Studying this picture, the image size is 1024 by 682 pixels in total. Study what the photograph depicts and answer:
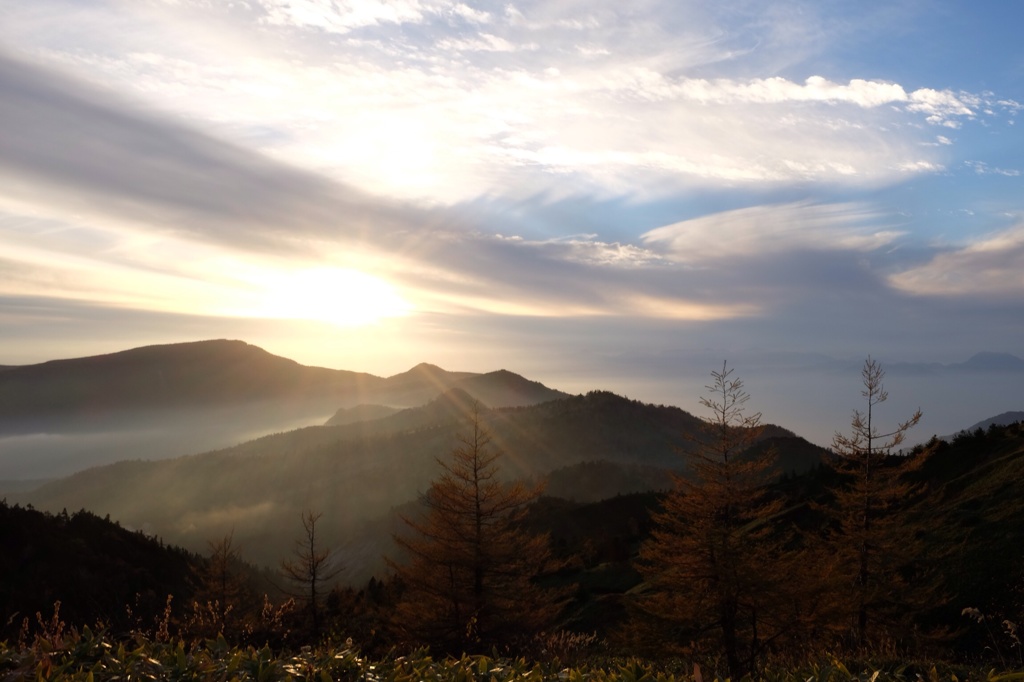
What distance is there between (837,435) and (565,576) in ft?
57.9

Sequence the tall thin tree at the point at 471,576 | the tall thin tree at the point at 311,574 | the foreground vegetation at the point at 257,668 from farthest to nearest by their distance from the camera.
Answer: the tall thin tree at the point at 311,574 → the tall thin tree at the point at 471,576 → the foreground vegetation at the point at 257,668

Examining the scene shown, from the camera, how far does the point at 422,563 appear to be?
1986 cm

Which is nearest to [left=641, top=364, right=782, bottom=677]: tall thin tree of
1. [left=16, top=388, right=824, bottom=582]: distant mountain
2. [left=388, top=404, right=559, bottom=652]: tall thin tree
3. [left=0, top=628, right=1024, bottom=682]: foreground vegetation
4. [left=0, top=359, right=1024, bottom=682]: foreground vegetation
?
[left=0, top=359, right=1024, bottom=682]: foreground vegetation

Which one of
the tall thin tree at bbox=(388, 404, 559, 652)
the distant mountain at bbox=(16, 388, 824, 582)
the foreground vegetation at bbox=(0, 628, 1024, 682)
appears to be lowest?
the distant mountain at bbox=(16, 388, 824, 582)

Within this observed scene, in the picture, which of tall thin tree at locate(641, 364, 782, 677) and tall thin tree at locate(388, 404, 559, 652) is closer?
tall thin tree at locate(641, 364, 782, 677)

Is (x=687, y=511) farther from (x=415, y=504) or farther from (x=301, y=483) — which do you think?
(x=301, y=483)

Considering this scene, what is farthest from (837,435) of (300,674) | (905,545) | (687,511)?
(300,674)

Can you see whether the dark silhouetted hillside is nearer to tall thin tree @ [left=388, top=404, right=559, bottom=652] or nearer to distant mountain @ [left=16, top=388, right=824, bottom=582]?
tall thin tree @ [left=388, top=404, right=559, bottom=652]

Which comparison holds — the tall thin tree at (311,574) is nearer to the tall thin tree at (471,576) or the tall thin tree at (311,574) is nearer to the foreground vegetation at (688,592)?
the foreground vegetation at (688,592)

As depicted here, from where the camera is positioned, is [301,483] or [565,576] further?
[301,483]

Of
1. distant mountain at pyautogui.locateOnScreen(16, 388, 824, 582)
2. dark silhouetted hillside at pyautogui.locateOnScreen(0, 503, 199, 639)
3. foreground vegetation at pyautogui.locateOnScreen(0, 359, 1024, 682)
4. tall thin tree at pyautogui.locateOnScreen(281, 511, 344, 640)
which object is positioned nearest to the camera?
foreground vegetation at pyautogui.locateOnScreen(0, 359, 1024, 682)

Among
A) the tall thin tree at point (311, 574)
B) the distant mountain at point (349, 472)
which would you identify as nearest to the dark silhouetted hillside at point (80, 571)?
the tall thin tree at point (311, 574)

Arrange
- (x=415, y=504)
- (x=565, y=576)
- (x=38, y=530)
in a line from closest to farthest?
(x=38, y=530), (x=565, y=576), (x=415, y=504)

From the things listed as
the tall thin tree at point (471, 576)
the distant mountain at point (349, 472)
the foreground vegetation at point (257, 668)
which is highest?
the foreground vegetation at point (257, 668)
